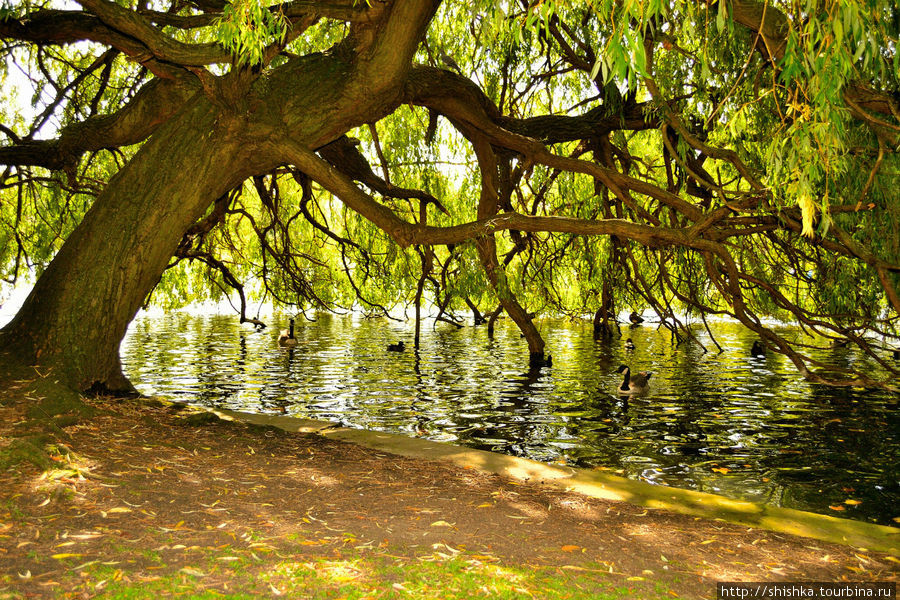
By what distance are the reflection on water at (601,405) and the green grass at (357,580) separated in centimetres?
323

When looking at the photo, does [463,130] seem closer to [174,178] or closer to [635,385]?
[174,178]

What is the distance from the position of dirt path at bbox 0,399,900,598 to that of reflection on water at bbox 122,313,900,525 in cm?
208

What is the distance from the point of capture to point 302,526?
4059 millimetres

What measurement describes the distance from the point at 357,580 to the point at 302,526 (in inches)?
33.8

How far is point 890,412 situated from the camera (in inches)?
401

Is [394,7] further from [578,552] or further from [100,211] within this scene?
[578,552]

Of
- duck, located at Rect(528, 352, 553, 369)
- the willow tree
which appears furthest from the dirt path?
duck, located at Rect(528, 352, 553, 369)

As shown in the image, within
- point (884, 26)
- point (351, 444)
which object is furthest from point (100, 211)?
point (884, 26)

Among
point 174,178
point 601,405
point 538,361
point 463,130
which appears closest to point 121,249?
point 174,178

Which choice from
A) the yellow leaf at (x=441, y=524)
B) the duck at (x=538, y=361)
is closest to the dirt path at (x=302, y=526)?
the yellow leaf at (x=441, y=524)

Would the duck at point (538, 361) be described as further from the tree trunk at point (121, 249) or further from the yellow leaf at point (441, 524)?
the yellow leaf at point (441, 524)

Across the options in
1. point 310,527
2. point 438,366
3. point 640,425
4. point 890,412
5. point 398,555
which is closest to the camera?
point 398,555

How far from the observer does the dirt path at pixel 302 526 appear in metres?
3.43

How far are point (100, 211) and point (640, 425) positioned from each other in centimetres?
692
